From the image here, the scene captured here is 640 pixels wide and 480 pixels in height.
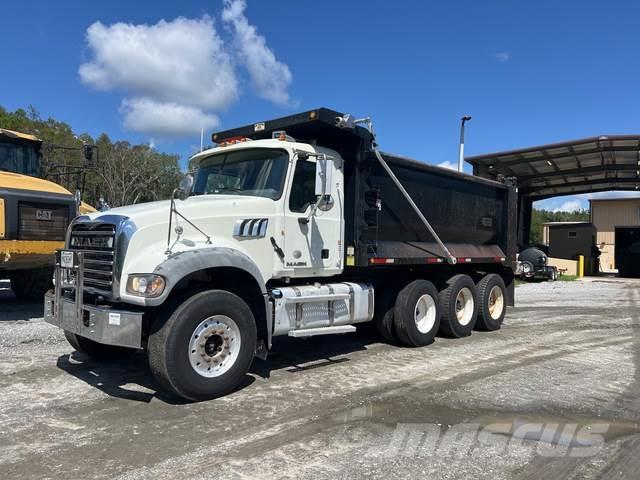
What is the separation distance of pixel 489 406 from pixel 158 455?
312 centimetres

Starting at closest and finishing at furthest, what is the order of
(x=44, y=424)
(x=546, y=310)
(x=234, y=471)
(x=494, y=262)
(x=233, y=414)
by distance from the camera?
(x=234, y=471) < (x=44, y=424) < (x=233, y=414) < (x=494, y=262) < (x=546, y=310)

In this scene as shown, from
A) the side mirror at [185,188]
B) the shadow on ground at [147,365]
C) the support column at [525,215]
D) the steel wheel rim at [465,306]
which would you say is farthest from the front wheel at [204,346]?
the support column at [525,215]

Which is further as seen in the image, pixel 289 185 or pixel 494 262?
pixel 494 262

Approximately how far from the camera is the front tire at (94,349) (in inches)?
260

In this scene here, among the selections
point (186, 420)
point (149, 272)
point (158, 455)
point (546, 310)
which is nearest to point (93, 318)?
point (149, 272)

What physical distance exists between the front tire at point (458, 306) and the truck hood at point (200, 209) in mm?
3985

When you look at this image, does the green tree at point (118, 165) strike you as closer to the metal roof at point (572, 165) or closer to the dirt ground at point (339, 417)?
the metal roof at point (572, 165)

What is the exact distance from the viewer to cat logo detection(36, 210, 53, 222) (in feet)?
30.0

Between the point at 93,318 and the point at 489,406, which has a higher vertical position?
the point at 93,318

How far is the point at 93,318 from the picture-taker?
5.20 meters

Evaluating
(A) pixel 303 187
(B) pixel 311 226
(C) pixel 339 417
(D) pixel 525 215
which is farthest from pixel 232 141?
(D) pixel 525 215

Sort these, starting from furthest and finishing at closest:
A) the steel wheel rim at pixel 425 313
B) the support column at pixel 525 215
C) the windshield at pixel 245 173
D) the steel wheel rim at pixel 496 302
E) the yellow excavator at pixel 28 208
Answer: the support column at pixel 525 215 < the steel wheel rim at pixel 496 302 < the yellow excavator at pixel 28 208 < the steel wheel rim at pixel 425 313 < the windshield at pixel 245 173

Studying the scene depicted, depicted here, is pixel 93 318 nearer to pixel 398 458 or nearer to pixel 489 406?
pixel 398 458

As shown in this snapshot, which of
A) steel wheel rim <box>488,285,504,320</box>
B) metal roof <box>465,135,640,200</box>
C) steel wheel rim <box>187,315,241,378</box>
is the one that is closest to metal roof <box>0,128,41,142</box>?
steel wheel rim <box>187,315,241,378</box>
